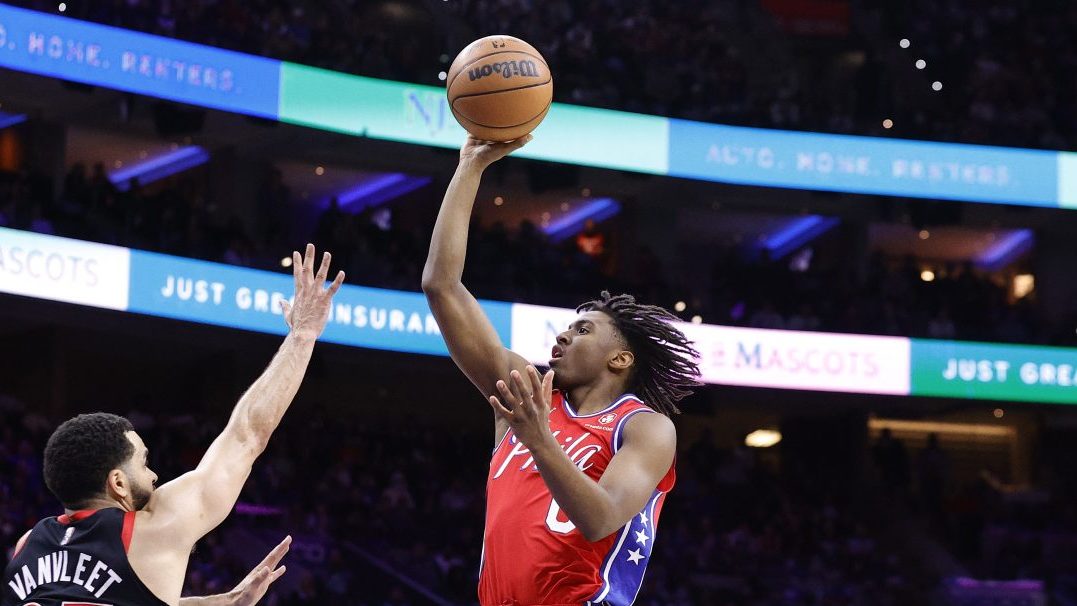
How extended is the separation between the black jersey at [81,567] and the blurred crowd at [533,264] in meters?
11.4

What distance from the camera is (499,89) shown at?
4727mm

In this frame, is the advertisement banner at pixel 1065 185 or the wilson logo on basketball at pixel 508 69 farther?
the advertisement banner at pixel 1065 185

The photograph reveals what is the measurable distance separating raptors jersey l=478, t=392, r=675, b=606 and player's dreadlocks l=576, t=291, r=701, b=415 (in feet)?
0.99

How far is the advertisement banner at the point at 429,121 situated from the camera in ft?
56.3

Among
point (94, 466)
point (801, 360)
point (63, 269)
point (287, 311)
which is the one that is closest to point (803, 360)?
point (801, 360)

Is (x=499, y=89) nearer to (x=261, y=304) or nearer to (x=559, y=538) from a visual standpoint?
(x=559, y=538)

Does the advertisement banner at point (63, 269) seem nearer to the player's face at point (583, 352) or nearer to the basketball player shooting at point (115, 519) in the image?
the player's face at point (583, 352)

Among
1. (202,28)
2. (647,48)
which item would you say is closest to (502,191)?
(647,48)

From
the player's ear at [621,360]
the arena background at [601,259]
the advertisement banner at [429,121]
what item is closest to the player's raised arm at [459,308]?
the player's ear at [621,360]

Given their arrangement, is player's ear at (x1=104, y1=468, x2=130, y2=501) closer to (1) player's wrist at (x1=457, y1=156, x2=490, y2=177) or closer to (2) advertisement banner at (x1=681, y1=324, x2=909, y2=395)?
(1) player's wrist at (x1=457, y1=156, x2=490, y2=177)

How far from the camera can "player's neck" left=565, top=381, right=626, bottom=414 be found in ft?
14.3

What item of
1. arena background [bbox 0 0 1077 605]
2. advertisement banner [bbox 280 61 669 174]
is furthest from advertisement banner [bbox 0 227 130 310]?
advertisement banner [bbox 280 61 669 174]

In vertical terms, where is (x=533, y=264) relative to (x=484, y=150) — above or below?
above

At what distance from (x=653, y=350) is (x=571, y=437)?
0.50 m
